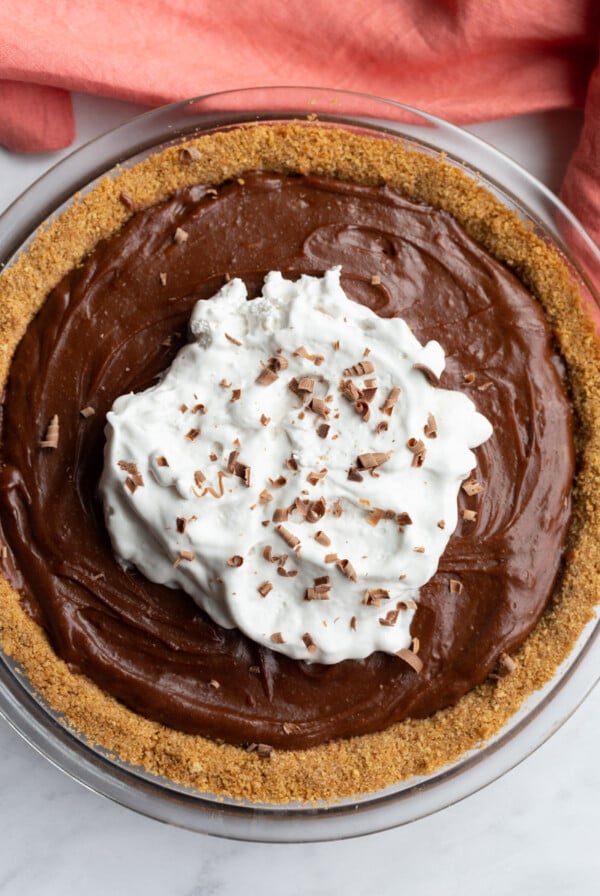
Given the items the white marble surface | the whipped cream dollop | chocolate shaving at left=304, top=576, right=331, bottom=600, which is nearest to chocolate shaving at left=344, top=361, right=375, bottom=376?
the whipped cream dollop

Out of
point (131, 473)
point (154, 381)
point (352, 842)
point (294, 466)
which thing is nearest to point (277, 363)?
point (294, 466)

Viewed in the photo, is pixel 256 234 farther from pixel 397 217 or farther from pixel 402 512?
pixel 402 512

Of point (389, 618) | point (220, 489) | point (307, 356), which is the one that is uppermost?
point (307, 356)

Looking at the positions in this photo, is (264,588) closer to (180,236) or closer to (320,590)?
(320,590)

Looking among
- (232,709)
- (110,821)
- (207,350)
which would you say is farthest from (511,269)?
(110,821)

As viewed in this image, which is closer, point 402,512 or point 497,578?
point 402,512

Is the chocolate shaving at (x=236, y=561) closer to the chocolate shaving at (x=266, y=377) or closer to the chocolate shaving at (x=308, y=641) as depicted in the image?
the chocolate shaving at (x=308, y=641)
